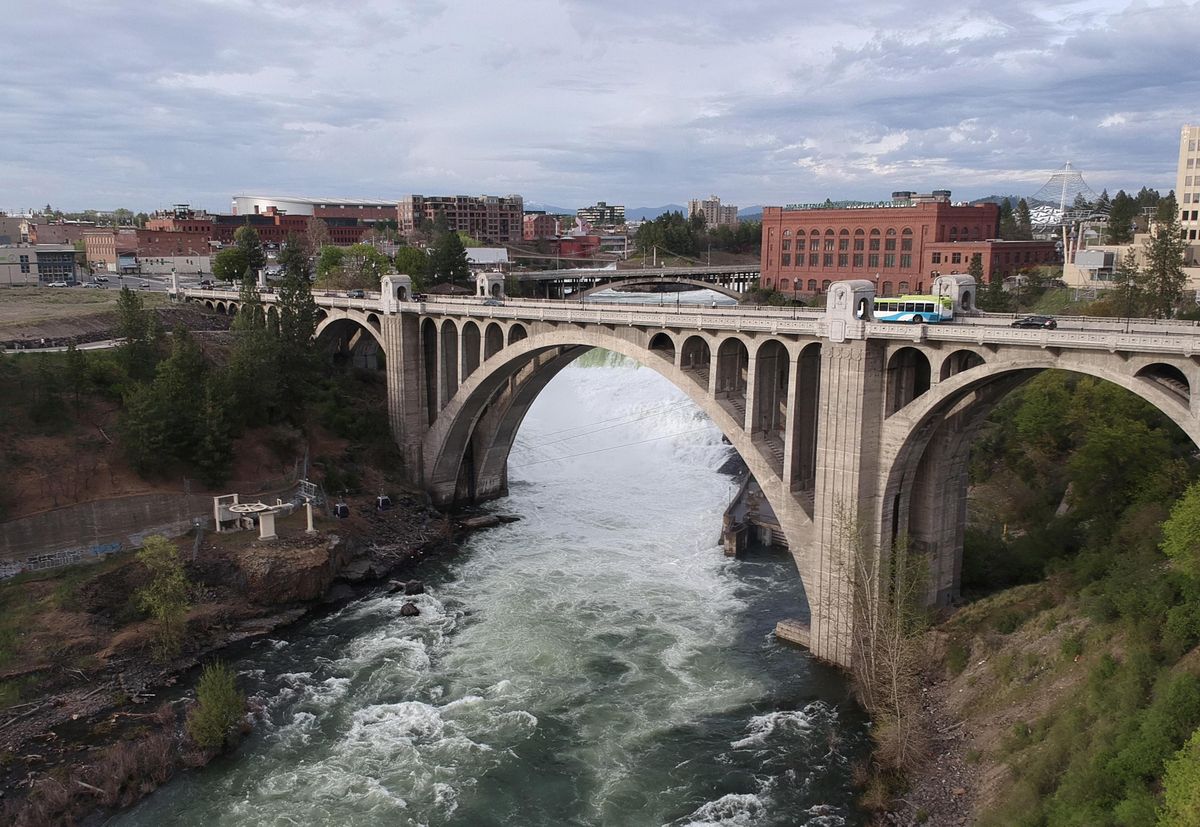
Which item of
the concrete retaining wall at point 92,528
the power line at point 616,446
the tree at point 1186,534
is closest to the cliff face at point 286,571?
the concrete retaining wall at point 92,528

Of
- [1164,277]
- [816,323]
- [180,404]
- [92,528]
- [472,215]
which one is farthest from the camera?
[472,215]

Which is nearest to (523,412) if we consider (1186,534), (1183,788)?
(1186,534)

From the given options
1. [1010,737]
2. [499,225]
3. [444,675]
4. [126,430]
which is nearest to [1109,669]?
[1010,737]

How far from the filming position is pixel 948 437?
28.0 meters

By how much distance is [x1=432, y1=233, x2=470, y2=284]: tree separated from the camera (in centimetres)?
8369

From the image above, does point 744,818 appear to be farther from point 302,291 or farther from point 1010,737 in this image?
point 302,291

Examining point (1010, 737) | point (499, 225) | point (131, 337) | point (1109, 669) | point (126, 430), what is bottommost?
point (1010, 737)

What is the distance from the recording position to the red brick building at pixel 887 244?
68.7 meters

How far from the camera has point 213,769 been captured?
2417cm

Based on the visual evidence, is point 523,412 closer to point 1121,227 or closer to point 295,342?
point 295,342

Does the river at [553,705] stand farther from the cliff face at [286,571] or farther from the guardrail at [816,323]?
the guardrail at [816,323]

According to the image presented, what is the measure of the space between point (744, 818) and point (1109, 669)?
9021 mm

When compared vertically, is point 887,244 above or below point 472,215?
below

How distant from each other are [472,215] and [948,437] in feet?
455
